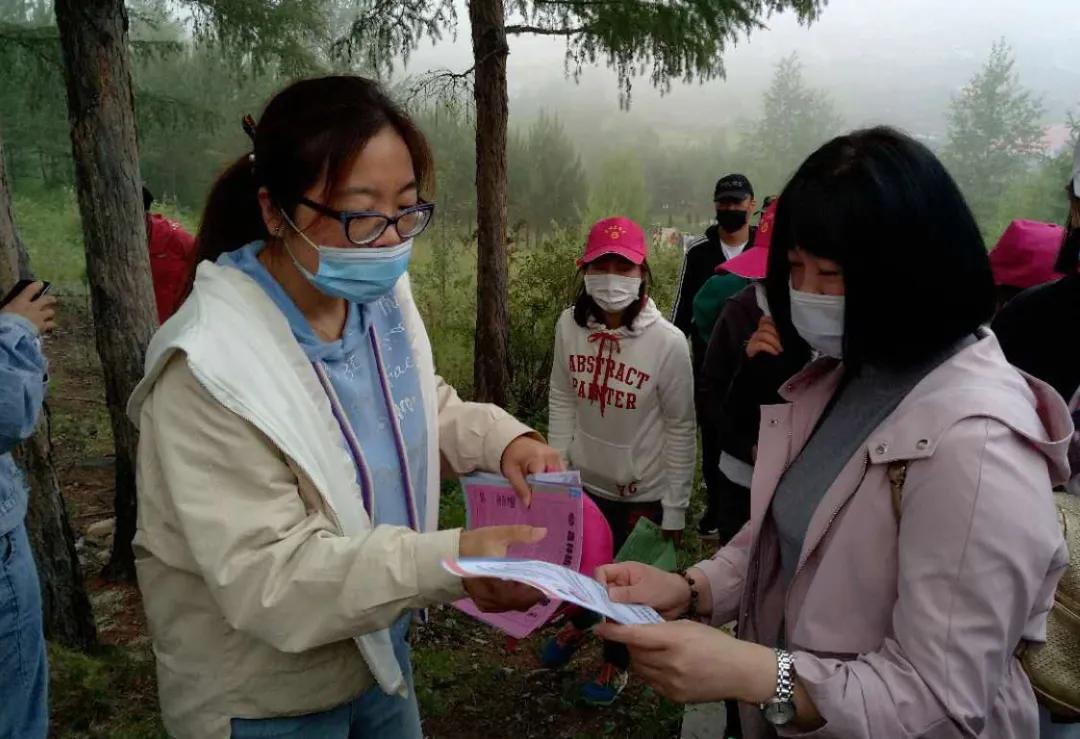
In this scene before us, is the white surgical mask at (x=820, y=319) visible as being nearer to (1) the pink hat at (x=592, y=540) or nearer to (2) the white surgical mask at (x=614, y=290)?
(1) the pink hat at (x=592, y=540)

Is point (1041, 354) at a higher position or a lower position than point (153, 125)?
lower

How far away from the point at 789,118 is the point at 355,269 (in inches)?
1812

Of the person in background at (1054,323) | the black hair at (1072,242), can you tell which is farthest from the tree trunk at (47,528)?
the black hair at (1072,242)

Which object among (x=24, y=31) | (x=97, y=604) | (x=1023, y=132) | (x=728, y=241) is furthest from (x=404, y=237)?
(x=1023, y=132)

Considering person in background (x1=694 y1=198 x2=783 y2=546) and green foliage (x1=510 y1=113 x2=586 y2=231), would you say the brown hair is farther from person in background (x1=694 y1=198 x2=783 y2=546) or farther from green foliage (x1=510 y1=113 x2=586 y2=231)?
green foliage (x1=510 y1=113 x2=586 y2=231)

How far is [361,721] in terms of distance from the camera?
1.66 metres

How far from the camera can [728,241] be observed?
5.22m

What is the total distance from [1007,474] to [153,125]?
11017 millimetres

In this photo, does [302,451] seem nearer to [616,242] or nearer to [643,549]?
[643,549]

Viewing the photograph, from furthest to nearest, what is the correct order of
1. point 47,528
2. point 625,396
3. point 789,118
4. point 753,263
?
point 789,118 → point 625,396 → point 753,263 → point 47,528

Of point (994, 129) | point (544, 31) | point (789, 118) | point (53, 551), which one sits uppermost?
point (789, 118)

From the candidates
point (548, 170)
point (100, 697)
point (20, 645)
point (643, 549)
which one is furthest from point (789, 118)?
point (20, 645)

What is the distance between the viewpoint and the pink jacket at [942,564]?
1081mm

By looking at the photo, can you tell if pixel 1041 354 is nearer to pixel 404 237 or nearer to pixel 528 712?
pixel 404 237
